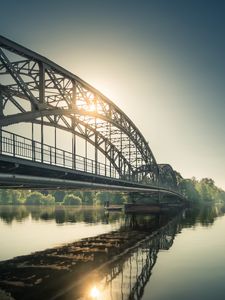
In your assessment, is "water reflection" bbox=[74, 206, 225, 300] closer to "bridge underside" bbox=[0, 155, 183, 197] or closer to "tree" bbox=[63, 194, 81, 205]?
"bridge underside" bbox=[0, 155, 183, 197]

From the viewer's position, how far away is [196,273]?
830 inches

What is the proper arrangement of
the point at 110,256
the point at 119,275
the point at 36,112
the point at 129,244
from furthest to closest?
the point at 129,244
the point at 36,112
the point at 110,256
the point at 119,275

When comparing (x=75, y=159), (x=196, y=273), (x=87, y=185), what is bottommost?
(x=196, y=273)

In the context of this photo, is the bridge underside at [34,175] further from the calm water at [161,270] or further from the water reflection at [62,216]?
the water reflection at [62,216]

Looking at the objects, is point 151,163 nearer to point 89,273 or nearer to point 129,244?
point 129,244

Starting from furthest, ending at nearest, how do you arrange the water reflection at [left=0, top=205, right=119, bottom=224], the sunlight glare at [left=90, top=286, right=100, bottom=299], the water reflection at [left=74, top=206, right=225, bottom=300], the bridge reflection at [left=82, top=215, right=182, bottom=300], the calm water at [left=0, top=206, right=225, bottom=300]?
the water reflection at [left=0, top=205, right=119, bottom=224], the calm water at [left=0, top=206, right=225, bottom=300], the bridge reflection at [left=82, top=215, right=182, bottom=300], the water reflection at [left=74, top=206, right=225, bottom=300], the sunlight glare at [left=90, top=286, right=100, bottom=299]

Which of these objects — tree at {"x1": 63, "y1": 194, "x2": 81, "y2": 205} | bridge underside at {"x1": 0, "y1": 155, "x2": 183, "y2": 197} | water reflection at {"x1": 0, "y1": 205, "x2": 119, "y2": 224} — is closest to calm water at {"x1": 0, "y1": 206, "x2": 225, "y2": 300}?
bridge underside at {"x1": 0, "y1": 155, "x2": 183, "y2": 197}

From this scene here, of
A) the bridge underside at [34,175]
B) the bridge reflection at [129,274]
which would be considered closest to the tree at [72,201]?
the bridge underside at [34,175]

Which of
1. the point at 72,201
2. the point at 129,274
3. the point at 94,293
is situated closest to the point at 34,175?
the point at 129,274

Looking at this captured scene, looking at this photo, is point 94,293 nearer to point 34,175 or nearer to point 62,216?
point 34,175

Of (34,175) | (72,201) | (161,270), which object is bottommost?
(161,270)

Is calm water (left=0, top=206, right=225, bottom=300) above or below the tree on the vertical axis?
below

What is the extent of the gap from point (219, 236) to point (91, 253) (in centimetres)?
1632

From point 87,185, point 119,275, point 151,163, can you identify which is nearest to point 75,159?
point 87,185
